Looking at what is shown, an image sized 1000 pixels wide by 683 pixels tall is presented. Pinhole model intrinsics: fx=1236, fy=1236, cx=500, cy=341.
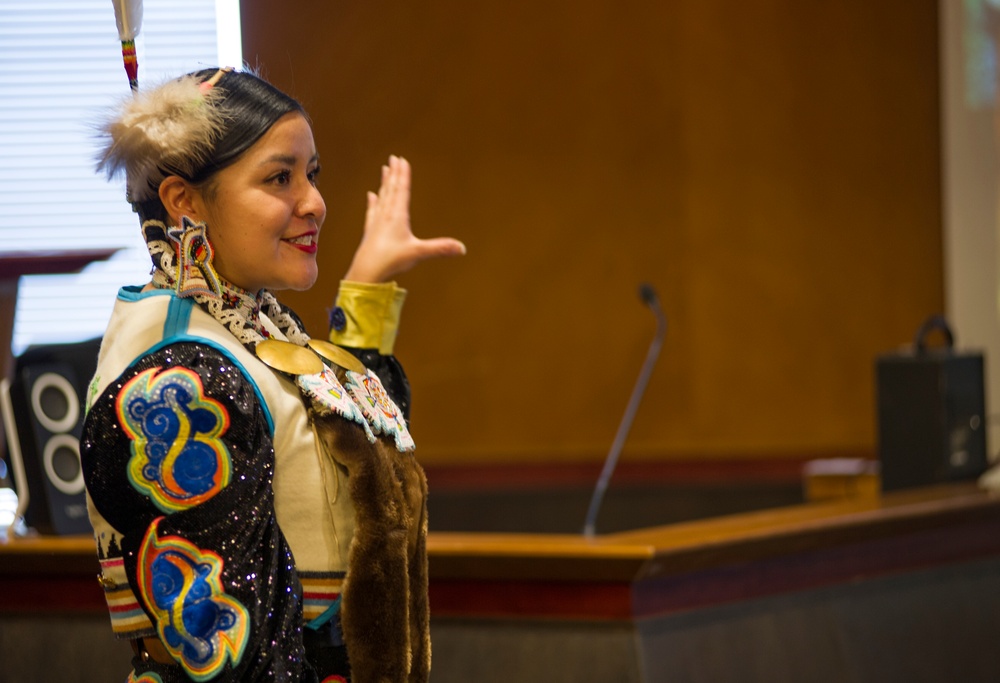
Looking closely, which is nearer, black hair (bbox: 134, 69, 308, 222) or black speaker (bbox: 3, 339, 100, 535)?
black hair (bbox: 134, 69, 308, 222)

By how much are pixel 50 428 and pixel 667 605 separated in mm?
1260

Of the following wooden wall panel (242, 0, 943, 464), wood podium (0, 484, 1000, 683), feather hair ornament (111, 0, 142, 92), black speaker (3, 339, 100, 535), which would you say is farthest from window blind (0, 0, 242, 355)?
feather hair ornament (111, 0, 142, 92)

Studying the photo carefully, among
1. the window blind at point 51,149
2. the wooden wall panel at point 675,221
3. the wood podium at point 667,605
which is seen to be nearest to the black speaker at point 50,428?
the wood podium at point 667,605

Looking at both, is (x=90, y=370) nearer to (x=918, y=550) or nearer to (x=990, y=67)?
(x=918, y=550)

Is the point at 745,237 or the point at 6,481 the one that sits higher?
the point at 745,237

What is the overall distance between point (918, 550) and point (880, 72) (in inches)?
122

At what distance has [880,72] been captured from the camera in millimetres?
5254

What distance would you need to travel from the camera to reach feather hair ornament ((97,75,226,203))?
1112 millimetres

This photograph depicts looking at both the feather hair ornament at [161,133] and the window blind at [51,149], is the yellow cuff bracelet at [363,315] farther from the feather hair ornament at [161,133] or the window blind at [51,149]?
the window blind at [51,149]

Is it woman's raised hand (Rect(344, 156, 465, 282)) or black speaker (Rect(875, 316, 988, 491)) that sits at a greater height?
woman's raised hand (Rect(344, 156, 465, 282))

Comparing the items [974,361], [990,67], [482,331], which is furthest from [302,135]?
[990,67]

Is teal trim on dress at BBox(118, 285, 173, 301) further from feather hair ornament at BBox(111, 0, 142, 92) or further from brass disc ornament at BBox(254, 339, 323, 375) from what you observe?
feather hair ornament at BBox(111, 0, 142, 92)

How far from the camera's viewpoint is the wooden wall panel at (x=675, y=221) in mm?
5207

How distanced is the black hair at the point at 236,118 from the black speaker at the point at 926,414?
240 cm
